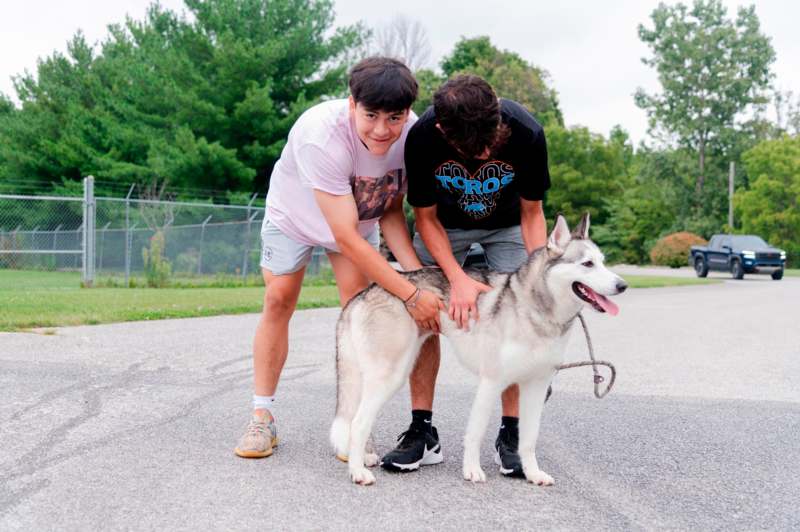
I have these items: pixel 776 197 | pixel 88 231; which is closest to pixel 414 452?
pixel 88 231

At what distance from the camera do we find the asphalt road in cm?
330

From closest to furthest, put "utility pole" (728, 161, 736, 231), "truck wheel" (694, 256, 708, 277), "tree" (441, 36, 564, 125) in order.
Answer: "truck wheel" (694, 256, 708, 277) → "utility pole" (728, 161, 736, 231) → "tree" (441, 36, 564, 125)

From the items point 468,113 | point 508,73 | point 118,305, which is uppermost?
point 508,73

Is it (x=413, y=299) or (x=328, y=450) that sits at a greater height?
(x=413, y=299)

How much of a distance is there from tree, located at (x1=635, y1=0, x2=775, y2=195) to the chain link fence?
137ft

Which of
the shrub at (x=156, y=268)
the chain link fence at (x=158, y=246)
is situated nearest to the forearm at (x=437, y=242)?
the chain link fence at (x=158, y=246)

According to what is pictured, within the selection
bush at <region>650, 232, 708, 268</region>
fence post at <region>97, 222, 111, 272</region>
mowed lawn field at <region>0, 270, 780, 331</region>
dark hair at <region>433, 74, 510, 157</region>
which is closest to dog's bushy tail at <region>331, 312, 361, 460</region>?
dark hair at <region>433, 74, 510, 157</region>

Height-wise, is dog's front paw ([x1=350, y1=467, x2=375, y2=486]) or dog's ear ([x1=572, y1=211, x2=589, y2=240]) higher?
dog's ear ([x1=572, y1=211, x2=589, y2=240])

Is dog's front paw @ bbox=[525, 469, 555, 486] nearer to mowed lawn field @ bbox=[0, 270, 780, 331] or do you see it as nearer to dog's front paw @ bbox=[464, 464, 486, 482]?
dog's front paw @ bbox=[464, 464, 486, 482]

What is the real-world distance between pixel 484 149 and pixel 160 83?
27.3m

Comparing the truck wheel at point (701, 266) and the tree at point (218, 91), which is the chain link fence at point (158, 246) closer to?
the tree at point (218, 91)

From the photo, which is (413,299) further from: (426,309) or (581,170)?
(581,170)

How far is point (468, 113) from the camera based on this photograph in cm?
363

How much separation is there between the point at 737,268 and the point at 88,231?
22535mm
